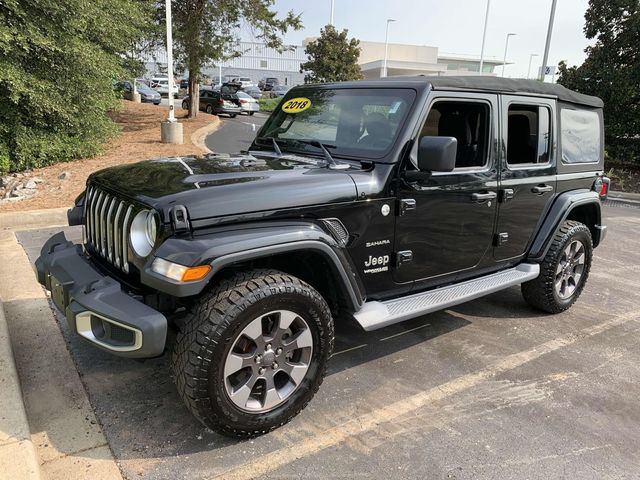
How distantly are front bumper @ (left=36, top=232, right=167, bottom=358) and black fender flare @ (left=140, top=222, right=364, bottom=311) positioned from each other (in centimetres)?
16

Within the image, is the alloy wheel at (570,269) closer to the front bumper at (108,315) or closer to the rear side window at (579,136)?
the rear side window at (579,136)

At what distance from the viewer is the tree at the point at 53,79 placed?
29.3ft

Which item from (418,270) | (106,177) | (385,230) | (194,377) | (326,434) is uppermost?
(106,177)

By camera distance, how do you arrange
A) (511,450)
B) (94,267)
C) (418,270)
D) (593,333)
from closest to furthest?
(511,450) < (94,267) < (418,270) < (593,333)

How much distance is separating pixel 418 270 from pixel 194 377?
5.52ft

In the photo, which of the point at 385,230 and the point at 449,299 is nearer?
the point at 385,230

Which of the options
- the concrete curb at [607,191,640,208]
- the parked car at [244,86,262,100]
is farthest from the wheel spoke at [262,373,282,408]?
the parked car at [244,86,262,100]

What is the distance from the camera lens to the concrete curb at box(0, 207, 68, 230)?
6.84 m

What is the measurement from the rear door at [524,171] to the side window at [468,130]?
0.57 feet

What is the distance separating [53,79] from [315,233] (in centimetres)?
938

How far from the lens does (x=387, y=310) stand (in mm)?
3156

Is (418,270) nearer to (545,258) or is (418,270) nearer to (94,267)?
(545,258)

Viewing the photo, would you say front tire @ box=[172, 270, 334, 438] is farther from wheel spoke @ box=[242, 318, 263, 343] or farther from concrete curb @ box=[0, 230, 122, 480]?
concrete curb @ box=[0, 230, 122, 480]

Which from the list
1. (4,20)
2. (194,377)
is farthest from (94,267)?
(4,20)
